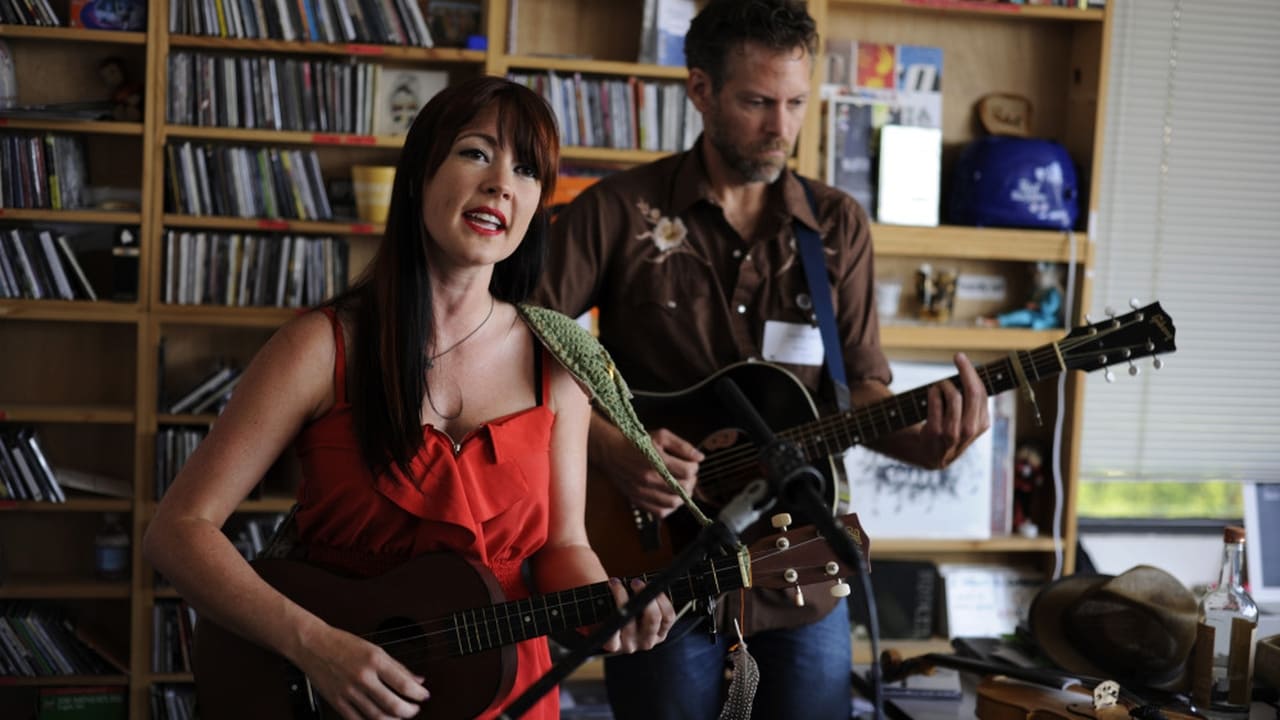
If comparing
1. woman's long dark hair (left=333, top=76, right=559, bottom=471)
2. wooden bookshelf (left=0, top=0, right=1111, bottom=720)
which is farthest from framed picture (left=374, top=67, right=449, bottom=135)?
woman's long dark hair (left=333, top=76, right=559, bottom=471)

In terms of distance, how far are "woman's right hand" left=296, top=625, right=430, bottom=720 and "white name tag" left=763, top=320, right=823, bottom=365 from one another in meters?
1.06

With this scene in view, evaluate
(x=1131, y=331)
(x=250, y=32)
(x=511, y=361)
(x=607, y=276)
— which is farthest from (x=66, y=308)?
(x=1131, y=331)

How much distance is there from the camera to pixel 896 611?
377cm

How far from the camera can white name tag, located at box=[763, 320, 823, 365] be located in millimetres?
2260

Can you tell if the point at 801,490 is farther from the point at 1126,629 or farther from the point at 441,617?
the point at 1126,629

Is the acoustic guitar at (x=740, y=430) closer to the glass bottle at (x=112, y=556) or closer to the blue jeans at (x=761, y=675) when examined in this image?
the blue jeans at (x=761, y=675)

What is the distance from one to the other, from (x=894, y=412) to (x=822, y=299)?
0.88ft

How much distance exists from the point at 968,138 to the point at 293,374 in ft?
9.76

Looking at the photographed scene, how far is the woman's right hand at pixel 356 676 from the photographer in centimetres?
143

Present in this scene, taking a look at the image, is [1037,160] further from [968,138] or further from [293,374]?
[293,374]

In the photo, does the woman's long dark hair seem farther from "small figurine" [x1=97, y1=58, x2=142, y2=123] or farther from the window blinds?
the window blinds

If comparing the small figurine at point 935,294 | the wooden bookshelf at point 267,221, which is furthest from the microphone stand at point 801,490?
the small figurine at point 935,294

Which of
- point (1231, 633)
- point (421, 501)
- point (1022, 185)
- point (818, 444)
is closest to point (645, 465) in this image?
point (818, 444)

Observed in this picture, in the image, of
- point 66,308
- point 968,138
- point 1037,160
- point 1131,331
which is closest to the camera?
point 1131,331
